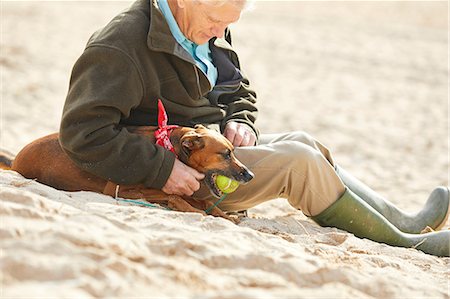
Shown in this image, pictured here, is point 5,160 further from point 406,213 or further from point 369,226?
point 406,213

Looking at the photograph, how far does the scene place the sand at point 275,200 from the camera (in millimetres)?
2926

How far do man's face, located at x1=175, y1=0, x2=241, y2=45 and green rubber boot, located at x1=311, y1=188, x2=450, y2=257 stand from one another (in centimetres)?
116

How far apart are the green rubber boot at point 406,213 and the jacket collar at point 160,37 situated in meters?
1.23

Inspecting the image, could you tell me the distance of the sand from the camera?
2.93 meters

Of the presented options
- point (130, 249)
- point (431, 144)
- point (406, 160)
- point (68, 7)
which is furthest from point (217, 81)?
point (68, 7)

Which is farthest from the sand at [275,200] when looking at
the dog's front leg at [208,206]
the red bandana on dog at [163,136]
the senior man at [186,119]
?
the red bandana on dog at [163,136]

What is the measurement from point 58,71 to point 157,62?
23.3 feet

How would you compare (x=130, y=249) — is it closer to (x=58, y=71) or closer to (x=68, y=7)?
(x=58, y=71)

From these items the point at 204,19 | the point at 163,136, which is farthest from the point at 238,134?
the point at 204,19

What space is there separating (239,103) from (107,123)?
107 centimetres

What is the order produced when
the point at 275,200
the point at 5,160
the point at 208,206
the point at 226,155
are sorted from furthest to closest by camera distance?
the point at 275,200 < the point at 5,160 < the point at 208,206 < the point at 226,155

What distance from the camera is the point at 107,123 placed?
407 centimetres

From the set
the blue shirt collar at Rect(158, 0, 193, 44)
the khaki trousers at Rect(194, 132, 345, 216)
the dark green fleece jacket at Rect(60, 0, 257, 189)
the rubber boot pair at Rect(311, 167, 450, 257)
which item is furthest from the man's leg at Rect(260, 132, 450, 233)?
the blue shirt collar at Rect(158, 0, 193, 44)

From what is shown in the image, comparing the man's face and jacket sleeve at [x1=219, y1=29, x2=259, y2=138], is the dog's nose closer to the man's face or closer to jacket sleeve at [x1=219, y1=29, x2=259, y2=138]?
jacket sleeve at [x1=219, y1=29, x2=259, y2=138]
